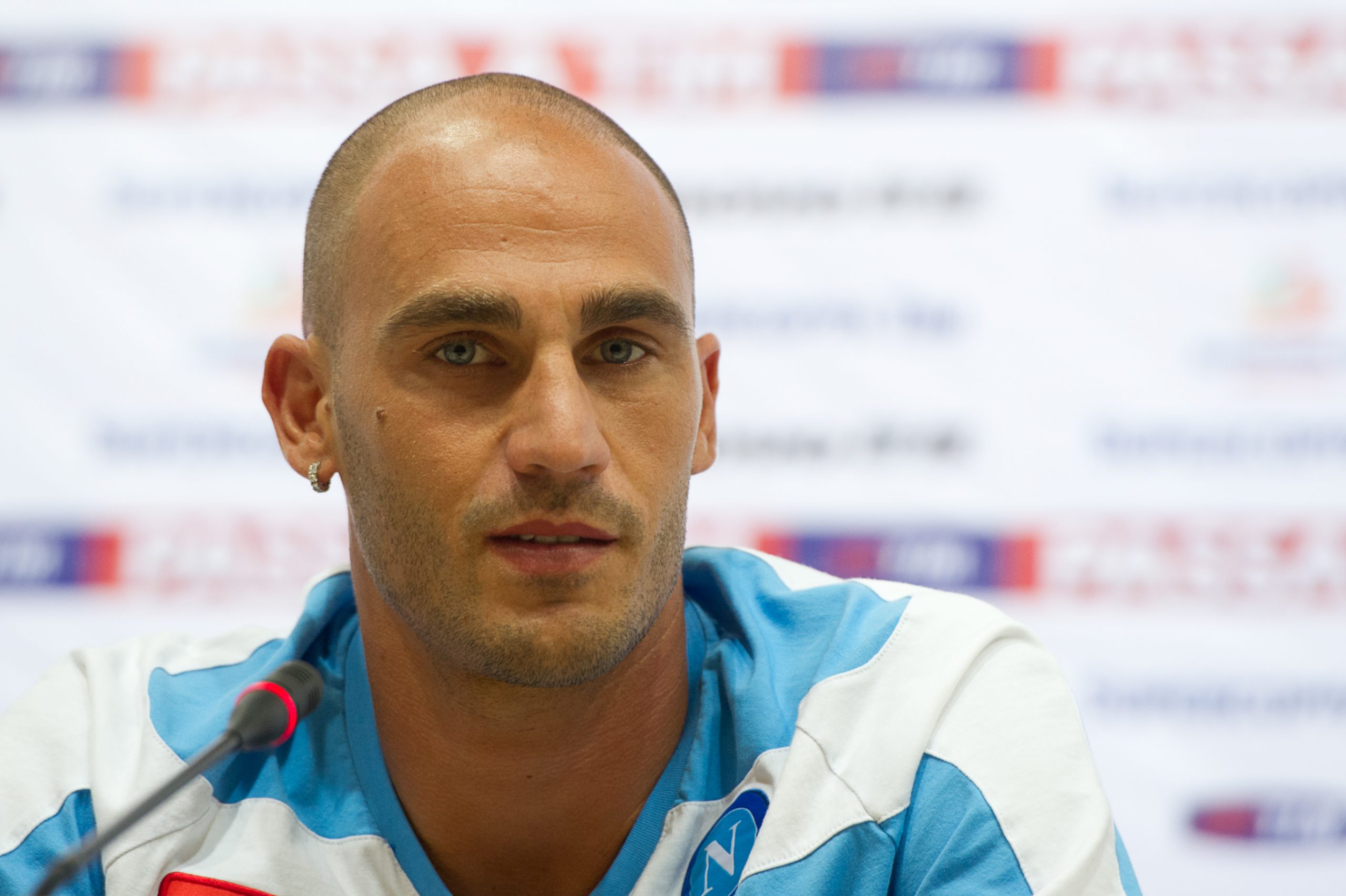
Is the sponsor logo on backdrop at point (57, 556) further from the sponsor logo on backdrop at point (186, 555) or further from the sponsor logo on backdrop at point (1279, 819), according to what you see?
the sponsor logo on backdrop at point (1279, 819)

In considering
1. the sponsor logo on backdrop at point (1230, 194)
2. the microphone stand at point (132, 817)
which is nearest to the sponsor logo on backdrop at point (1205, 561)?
the sponsor logo on backdrop at point (1230, 194)

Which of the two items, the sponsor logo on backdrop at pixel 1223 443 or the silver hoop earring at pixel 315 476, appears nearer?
the silver hoop earring at pixel 315 476

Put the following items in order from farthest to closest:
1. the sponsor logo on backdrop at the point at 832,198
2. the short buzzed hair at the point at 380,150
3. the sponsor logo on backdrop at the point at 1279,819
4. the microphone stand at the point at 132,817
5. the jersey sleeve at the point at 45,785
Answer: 1. the sponsor logo on backdrop at the point at 832,198
2. the sponsor logo on backdrop at the point at 1279,819
3. the short buzzed hair at the point at 380,150
4. the jersey sleeve at the point at 45,785
5. the microphone stand at the point at 132,817

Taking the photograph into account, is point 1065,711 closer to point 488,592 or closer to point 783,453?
point 488,592

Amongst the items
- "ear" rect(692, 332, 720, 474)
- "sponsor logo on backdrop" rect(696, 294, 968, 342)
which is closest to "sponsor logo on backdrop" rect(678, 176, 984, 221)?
"sponsor logo on backdrop" rect(696, 294, 968, 342)

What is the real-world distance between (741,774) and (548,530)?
0.37m

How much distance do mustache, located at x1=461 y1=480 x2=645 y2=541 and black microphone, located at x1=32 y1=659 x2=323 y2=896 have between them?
0.70ft

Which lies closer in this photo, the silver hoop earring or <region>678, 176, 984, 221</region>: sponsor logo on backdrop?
the silver hoop earring

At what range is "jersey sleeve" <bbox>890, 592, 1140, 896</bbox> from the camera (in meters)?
1.09

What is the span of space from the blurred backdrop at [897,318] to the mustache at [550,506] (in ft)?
5.28

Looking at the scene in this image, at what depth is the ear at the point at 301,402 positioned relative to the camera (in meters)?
1.42

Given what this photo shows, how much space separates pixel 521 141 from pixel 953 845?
0.86 meters

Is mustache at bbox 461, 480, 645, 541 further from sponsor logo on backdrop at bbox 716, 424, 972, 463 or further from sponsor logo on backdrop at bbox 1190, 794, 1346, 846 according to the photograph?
sponsor logo on backdrop at bbox 1190, 794, 1346, 846

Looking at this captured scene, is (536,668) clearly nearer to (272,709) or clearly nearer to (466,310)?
(272,709)
